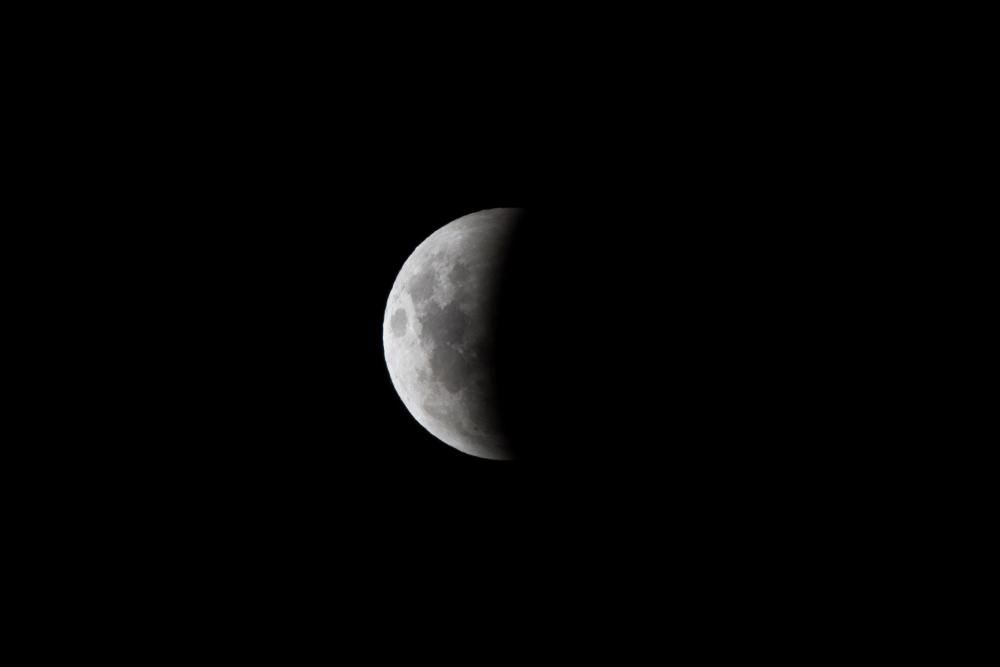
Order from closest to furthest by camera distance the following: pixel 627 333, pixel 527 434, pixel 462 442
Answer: pixel 627 333 < pixel 527 434 < pixel 462 442

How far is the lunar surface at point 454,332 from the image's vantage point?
13.7ft

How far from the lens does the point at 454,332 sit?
421 cm

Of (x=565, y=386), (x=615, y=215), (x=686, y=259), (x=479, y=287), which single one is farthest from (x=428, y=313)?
(x=686, y=259)

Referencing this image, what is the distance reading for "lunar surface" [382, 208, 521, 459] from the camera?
4180mm

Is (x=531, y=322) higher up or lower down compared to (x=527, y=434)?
higher up

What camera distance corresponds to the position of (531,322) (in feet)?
13.3

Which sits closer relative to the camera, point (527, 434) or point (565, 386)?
point (565, 386)

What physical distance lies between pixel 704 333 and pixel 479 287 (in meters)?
1.30

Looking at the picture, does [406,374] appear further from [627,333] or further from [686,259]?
[686,259]

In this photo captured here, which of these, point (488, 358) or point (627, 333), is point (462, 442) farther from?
point (627, 333)

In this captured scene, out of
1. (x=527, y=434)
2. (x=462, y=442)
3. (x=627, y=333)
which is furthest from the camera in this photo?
(x=462, y=442)

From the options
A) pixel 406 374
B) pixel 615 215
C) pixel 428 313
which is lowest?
pixel 406 374

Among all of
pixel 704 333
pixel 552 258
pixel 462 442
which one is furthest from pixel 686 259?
pixel 462 442

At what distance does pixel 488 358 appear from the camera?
13.6ft
